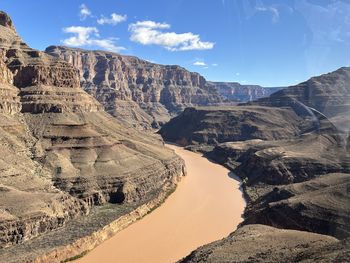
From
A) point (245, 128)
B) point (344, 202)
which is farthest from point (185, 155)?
point (344, 202)

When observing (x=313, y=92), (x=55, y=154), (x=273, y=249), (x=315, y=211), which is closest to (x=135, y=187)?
(x=55, y=154)

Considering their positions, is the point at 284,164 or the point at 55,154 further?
the point at 284,164

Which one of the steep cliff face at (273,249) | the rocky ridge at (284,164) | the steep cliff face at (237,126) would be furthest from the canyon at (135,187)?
the steep cliff face at (237,126)

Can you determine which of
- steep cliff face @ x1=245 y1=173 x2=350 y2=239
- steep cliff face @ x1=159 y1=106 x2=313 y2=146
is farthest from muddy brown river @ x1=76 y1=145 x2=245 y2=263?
steep cliff face @ x1=159 y1=106 x2=313 y2=146

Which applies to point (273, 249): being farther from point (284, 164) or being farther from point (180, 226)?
point (284, 164)

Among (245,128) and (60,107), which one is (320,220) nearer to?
(60,107)

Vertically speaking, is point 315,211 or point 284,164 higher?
point 284,164
